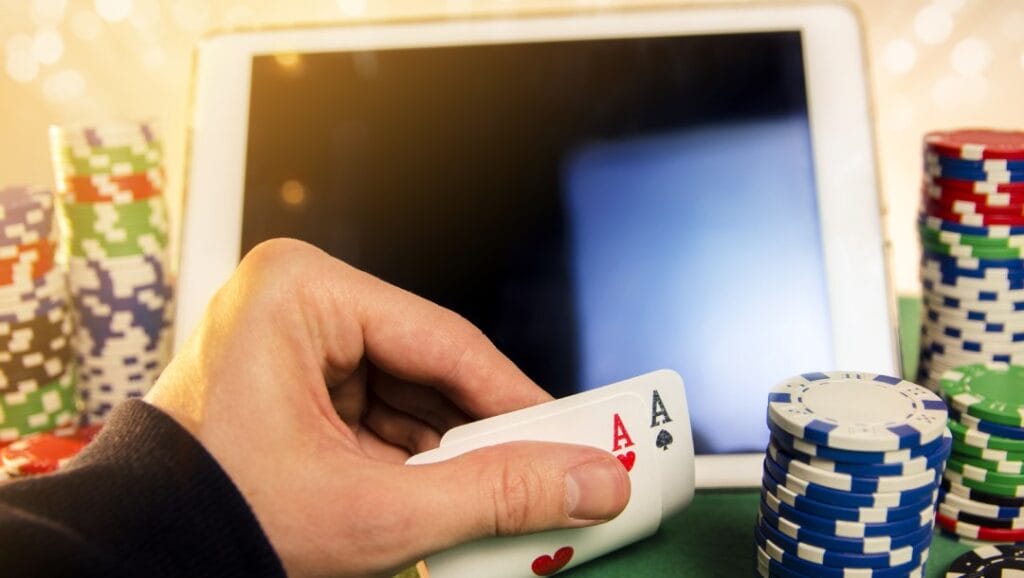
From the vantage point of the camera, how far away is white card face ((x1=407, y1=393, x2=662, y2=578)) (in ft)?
2.39

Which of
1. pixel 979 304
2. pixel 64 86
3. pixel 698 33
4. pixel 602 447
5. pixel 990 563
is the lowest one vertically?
pixel 990 563

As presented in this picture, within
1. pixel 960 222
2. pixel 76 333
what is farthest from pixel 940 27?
pixel 76 333

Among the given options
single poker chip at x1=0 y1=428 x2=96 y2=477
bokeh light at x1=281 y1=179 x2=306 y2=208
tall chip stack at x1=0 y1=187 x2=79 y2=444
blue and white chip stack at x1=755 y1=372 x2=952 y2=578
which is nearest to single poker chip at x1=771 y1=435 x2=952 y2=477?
blue and white chip stack at x1=755 y1=372 x2=952 y2=578

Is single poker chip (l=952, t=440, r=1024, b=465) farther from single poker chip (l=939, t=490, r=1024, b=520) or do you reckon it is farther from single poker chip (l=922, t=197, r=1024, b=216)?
single poker chip (l=922, t=197, r=1024, b=216)

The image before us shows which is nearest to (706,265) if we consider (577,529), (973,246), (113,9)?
(973,246)

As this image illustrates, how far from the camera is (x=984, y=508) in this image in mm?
832

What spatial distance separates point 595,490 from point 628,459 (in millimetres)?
61

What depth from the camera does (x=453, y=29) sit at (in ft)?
3.58

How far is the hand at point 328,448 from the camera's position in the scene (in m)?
0.66

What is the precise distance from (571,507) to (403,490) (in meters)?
0.13

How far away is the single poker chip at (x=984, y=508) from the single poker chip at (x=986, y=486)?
0.01m

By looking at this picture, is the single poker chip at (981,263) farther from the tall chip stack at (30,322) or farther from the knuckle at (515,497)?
the tall chip stack at (30,322)

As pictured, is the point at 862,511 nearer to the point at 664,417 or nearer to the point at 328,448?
the point at 664,417

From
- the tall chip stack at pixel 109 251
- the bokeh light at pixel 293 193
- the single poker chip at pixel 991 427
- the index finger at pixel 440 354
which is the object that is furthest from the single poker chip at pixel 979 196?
the tall chip stack at pixel 109 251
